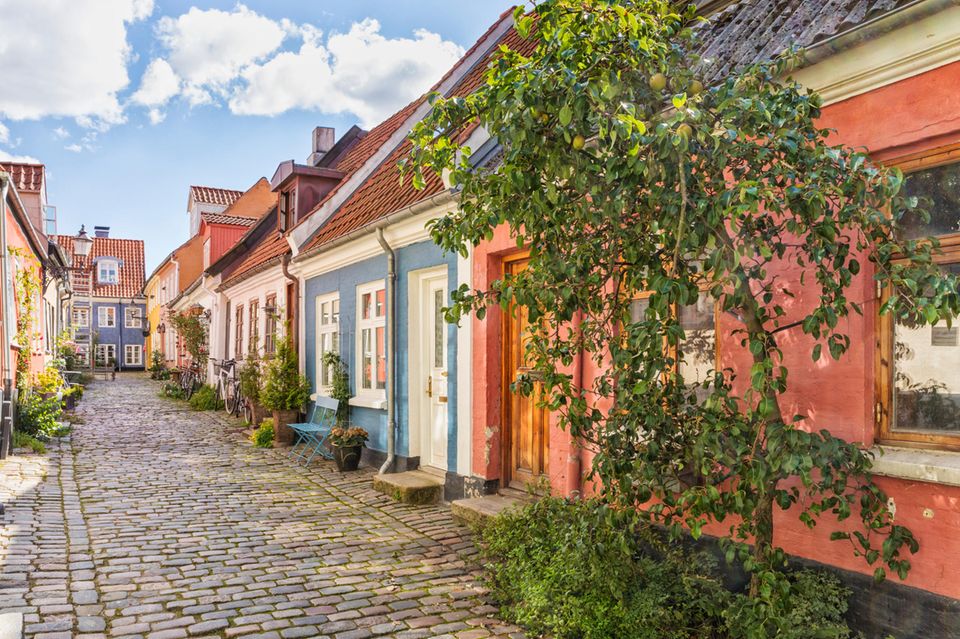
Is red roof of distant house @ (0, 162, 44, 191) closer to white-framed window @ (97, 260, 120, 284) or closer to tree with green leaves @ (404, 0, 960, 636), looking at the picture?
tree with green leaves @ (404, 0, 960, 636)

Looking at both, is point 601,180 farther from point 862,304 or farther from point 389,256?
point 389,256

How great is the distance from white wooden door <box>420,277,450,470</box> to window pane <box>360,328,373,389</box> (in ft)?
5.21

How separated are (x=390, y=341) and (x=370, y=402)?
1190 mm

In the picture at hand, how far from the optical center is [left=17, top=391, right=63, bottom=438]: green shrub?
11.8 metres

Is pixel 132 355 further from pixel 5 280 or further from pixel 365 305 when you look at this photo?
pixel 365 305

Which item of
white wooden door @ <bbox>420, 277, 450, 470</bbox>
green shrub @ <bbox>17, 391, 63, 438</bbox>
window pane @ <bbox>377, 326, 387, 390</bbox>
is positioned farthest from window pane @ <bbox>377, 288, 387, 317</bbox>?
green shrub @ <bbox>17, 391, 63, 438</bbox>

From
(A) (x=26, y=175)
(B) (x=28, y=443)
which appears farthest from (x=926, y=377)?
(A) (x=26, y=175)

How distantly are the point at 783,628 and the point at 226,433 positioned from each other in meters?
12.3

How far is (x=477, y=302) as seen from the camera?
4.53 meters

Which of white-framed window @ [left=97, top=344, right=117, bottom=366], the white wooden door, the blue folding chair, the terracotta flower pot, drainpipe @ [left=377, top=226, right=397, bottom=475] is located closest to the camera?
the white wooden door

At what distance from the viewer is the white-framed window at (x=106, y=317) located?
4666 centimetres

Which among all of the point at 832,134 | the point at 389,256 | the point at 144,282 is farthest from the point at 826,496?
the point at 144,282

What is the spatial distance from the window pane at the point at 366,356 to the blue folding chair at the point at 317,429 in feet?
1.92

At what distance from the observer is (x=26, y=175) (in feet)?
60.2
